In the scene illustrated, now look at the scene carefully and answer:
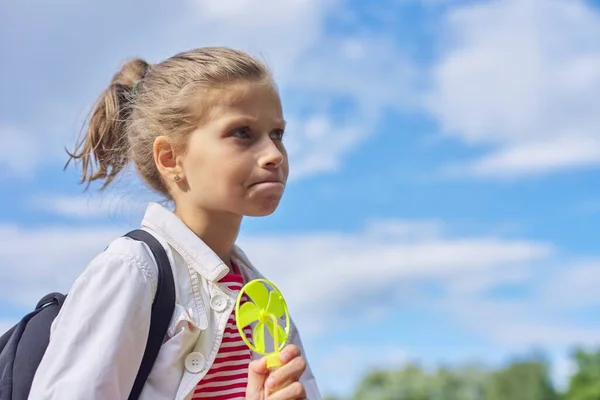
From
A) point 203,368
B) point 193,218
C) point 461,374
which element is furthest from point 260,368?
point 461,374

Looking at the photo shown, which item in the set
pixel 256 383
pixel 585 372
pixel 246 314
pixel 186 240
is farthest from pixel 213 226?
pixel 585 372

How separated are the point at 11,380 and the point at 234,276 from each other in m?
0.81

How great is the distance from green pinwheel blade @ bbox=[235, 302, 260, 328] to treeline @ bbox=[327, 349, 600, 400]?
42970 millimetres

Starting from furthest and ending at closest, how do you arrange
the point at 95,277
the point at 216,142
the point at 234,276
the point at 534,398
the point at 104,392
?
the point at 534,398 < the point at 234,276 < the point at 216,142 < the point at 95,277 < the point at 104,392

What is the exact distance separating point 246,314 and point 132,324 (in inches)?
13.2

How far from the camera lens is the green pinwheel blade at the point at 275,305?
2490 mm

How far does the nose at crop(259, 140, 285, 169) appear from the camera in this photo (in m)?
2.62

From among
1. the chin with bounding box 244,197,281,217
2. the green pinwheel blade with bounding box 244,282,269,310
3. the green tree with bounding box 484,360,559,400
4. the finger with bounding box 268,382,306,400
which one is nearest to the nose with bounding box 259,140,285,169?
the chin with bounding box 244,197,281,217

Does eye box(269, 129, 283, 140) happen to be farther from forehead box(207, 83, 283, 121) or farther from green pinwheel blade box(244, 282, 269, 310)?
green pinwheel blade box(244, 282, 269, 310)

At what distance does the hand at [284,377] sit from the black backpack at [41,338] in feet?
1.05

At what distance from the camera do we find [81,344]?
235cm

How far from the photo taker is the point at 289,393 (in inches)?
91.0

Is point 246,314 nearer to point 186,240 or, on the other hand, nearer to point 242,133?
point 186,240

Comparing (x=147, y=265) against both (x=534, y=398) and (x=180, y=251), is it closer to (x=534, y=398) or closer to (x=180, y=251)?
(x=180, y=251)
